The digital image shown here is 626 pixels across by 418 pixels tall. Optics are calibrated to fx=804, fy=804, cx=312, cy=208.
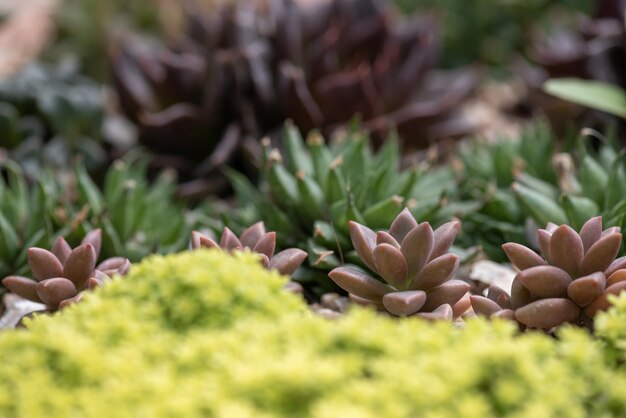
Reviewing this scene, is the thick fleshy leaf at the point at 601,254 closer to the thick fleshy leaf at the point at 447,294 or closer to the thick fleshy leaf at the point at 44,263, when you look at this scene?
the thick fleshy leaf at the point at 447,294

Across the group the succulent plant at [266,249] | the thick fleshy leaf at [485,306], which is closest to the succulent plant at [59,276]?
the succulent plant at [266,249]

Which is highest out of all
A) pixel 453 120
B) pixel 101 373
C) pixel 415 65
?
pixel 101 373

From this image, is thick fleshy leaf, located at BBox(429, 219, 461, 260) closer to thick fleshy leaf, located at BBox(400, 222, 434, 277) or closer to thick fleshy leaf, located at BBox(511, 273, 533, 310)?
thick fleshy leaf, located at BBox(400, 222, 434, 277)

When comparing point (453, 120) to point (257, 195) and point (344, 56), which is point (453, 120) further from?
point (257, 195)

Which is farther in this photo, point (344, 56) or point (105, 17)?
point (105, 17)

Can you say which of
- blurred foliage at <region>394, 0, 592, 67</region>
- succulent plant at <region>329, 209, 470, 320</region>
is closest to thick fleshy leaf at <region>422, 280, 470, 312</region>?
succulent plant at <region>329, 209, 470, 320</region>

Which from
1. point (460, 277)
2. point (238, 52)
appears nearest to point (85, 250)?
point (460, 277)

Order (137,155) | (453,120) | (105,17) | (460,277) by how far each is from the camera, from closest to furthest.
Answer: (460,277), (137,155), (453,120), (105,17)
